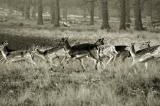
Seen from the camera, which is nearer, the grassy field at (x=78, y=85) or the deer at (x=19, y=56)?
the grassy field at (x=78, y=85)

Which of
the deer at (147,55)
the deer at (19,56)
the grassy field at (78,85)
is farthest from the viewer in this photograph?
the deer at (19,56)

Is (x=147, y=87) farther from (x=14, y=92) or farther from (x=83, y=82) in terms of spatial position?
(x=14, y=92)

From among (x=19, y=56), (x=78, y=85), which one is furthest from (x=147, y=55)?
(x=19, y=56)

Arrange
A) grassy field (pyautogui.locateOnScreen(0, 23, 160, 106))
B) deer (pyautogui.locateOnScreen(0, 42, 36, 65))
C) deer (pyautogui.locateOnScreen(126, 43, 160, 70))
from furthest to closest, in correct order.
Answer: deer (pyautogui.locateOnScreen(0, 42, 36, 65)) → deer (pyautogui.locateOnScreen(126, 43, 160, 70)) → grassy field (pyautogui.locateOnScreen(0, 23, 160, 106))

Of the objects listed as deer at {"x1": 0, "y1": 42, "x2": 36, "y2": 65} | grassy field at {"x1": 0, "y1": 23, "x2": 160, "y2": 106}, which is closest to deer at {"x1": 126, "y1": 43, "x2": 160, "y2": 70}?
grassy field at {"x1": 0, "y1": 23, "x2": 160, "y2": 106}

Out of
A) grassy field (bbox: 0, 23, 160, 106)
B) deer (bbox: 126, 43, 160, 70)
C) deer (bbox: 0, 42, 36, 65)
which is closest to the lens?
grassy field (bbox: 0, 23, 160, 106)

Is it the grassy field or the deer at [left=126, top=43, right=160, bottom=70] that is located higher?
the deer at [left=126, top=43, right=160, bottom=70]

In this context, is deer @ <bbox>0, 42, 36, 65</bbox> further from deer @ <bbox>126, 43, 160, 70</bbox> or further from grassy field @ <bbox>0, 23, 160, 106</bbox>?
deer @ <bbox>126, 43, 160, 70</bbox>

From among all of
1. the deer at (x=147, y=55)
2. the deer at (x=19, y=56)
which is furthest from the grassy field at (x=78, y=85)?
the deer at (x=19, y=56)

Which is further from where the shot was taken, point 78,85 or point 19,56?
point 19,56

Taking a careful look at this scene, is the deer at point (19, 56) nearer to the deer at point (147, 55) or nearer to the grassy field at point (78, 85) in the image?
the grassy field at point (78, 85)

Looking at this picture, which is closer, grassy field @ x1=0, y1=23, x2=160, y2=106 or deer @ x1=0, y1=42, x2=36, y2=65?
grassy field @ x1=0, y1=23, x2=160, y2=106

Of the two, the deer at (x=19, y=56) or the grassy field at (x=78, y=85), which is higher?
the deer at (x=19, y=56)

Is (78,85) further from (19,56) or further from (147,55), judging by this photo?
(19,56)
